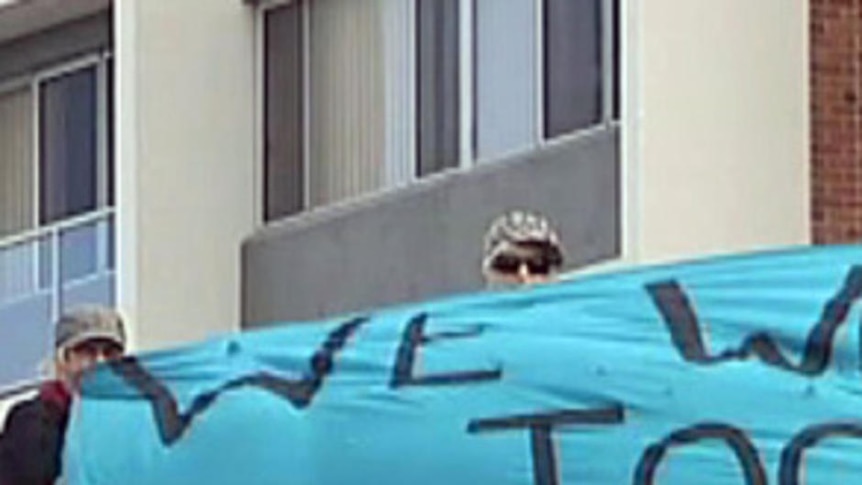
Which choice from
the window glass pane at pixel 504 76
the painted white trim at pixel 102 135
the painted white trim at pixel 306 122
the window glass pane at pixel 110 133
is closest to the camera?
the window glass pane at pixel 504 76

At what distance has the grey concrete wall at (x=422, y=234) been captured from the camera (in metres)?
15.7

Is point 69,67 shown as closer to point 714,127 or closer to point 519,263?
point 714,127

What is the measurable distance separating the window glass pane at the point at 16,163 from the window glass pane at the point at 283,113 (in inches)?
125

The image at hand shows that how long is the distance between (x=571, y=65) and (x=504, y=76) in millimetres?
516

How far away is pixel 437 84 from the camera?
17.0 metres

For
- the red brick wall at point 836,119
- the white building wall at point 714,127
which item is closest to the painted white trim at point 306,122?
the red brick wall at point 836,119

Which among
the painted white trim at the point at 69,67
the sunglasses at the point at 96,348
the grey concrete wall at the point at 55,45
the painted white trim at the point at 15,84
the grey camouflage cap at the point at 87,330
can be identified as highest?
the grey concrete wall at the point at 55,45

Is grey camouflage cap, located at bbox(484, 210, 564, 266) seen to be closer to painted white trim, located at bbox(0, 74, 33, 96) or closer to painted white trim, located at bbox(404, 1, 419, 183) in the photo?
painted white trim, located at bbox(404, 1, 419, 183)

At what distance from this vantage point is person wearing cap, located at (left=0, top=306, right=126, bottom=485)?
9039mm

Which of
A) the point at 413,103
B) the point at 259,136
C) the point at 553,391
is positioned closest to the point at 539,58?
the point at 413,103

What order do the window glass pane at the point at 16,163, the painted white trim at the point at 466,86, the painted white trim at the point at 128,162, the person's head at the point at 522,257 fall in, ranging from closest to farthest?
the person's head at the point at 522,257 → the painted white trim at the point at 466,86 → the painted white trim at the point at 128,162 → the window glass pane at the point at 16,163

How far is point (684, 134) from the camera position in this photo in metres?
15.5

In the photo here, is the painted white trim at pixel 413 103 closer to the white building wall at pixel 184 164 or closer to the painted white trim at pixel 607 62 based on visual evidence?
the white building wall at pixel 184 164

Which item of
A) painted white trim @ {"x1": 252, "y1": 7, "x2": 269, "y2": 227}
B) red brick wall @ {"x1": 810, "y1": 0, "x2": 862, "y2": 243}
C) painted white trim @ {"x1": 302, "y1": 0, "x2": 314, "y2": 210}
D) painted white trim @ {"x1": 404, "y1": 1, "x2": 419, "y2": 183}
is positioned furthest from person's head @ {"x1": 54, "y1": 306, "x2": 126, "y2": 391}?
painted white trim @ {"x1": 252, "y1": 7, "x2": 269, "y2": 227}
